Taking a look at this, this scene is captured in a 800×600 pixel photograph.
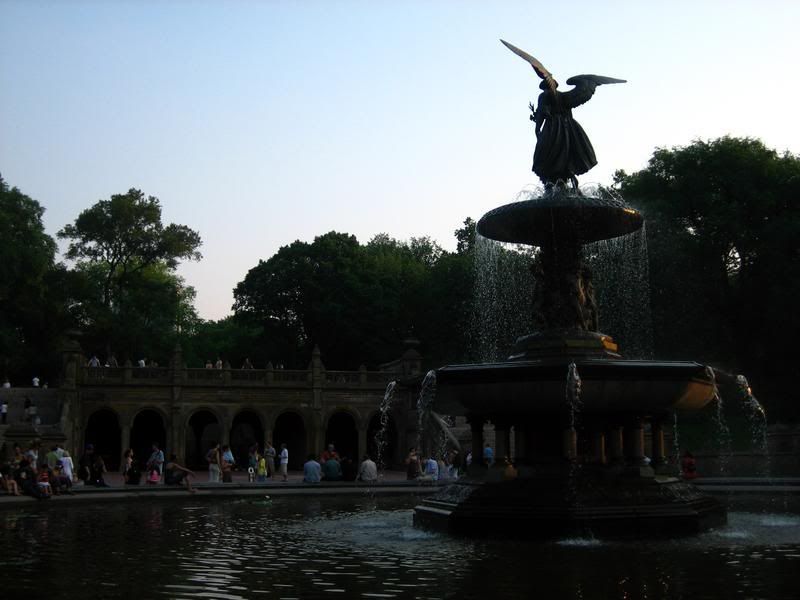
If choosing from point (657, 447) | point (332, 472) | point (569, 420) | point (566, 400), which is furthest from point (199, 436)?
point (566, 400)

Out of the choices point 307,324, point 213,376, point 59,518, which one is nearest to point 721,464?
point 59,518

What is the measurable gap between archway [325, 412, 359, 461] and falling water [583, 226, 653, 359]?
16702 millimetres

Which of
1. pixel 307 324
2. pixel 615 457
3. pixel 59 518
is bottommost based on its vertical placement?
pixel 59 518

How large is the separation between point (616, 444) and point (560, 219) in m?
3.55

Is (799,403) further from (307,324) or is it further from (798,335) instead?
(307,324)

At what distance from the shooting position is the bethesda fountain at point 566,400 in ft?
38.5

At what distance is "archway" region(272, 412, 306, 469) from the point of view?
5206 cm

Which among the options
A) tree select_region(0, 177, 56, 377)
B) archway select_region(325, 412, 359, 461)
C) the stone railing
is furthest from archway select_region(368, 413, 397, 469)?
tree select_region(0, 177, 56, 377)

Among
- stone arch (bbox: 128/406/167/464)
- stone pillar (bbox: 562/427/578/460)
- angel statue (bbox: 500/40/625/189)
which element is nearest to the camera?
stone pillar (bbox: 562/427/578/460)

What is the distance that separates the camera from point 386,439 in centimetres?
5125

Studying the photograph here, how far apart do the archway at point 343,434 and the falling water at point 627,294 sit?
658 inches

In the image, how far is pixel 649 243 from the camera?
4006 centimetres

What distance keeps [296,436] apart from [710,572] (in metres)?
45.7

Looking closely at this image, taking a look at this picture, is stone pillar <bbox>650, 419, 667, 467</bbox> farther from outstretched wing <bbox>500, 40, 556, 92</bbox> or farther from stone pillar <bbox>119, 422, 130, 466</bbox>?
stone pillar <bbox>119, 422, 130, 466</bbox>
